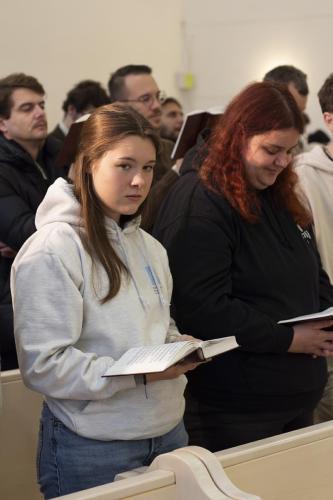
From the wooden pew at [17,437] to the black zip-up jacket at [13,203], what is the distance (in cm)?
42

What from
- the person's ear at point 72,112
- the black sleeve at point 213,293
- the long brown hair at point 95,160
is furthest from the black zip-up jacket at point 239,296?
the person's ear at point 72,112

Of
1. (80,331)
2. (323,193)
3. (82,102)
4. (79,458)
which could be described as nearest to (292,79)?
(82,102)

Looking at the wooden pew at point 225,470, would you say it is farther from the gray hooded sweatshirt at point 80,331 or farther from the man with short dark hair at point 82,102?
the man with short dark hair at point 82,102

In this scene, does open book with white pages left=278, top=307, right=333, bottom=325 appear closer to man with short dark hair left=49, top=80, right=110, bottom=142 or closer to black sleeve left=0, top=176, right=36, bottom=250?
black sleeve left=0, top=176, right=36, bottom=250

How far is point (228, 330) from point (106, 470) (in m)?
0.57

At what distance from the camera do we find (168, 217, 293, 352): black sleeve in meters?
2.37

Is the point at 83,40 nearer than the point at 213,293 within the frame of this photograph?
No

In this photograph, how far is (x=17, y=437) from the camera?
253cm

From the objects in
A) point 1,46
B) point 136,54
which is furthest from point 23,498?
point 136,54

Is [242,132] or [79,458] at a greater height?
[242,132]

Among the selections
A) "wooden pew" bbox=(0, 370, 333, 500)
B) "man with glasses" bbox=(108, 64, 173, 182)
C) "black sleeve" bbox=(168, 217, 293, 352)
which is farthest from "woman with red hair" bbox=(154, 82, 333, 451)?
"man with glasses" bbox=(108, 64, 173, 182)

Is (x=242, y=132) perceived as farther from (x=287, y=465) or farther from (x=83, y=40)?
(x=83, y=40)

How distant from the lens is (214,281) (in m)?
2.38

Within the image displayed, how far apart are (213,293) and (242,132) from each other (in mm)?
484
